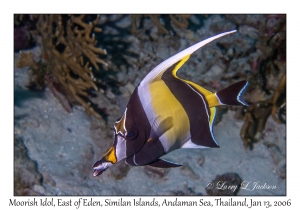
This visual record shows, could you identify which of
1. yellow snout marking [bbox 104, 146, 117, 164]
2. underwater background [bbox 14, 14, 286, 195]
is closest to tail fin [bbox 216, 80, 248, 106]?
yellow snout marking [bbox 104, 146, 117, 164]

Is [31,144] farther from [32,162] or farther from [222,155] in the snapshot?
[222,155]

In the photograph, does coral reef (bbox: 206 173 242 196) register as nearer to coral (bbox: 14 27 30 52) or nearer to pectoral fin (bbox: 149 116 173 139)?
pectoral fin (bbox: 149 116 173 139)

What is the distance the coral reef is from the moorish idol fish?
2129mm

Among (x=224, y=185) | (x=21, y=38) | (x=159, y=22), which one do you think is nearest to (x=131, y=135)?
(x=224, y=185)

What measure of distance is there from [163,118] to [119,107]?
102 inches

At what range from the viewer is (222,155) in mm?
4066

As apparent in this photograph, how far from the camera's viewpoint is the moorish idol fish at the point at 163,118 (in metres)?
1.47

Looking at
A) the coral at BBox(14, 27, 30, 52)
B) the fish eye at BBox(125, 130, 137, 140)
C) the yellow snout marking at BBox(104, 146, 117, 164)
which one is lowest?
the yellow snout marking at BBox(104, 146, 117, 164)

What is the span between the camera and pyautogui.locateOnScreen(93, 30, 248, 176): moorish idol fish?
4.83 ft

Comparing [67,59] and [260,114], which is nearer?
[67,59]

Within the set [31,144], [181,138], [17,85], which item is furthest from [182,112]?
[17,85]

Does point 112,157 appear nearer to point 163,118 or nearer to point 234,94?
point 163,118

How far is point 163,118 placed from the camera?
5.17ft

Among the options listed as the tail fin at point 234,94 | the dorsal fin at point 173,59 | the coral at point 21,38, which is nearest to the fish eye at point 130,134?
the dorsal fin at point 173,59
